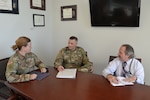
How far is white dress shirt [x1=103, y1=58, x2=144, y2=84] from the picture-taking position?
1.97m

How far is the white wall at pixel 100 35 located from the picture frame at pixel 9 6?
1033mm

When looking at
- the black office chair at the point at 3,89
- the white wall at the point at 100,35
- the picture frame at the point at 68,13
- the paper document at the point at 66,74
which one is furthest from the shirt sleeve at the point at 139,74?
the picture frame at the point at 68,13

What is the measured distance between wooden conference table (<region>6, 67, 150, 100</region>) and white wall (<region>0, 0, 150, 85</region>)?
1.23 meters

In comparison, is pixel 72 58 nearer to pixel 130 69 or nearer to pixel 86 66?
pixel 86 66

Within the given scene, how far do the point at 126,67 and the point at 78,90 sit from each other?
2.61ft

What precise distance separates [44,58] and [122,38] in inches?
65.1

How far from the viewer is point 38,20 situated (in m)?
3.35

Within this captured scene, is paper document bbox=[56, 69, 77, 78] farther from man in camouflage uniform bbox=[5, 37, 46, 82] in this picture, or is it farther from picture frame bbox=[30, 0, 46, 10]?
picture frame bbox=[30, 0, 46, 10]

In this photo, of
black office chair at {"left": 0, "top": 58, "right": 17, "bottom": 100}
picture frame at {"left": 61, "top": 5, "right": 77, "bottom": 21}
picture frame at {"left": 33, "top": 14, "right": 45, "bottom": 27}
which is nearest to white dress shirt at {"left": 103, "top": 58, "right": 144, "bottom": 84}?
black office chair at {"left": 0, "top": 58, "right": 17, "bottom": 100}

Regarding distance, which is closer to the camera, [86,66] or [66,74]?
[66,74]

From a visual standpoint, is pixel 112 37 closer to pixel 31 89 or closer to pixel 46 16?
pixel 46 16

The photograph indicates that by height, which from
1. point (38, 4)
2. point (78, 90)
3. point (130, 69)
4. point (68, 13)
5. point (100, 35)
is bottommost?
point (78, 90)

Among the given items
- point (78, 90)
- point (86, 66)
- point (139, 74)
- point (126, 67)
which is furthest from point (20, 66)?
point (139, 74)

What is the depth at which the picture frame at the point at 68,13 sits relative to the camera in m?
3.43
